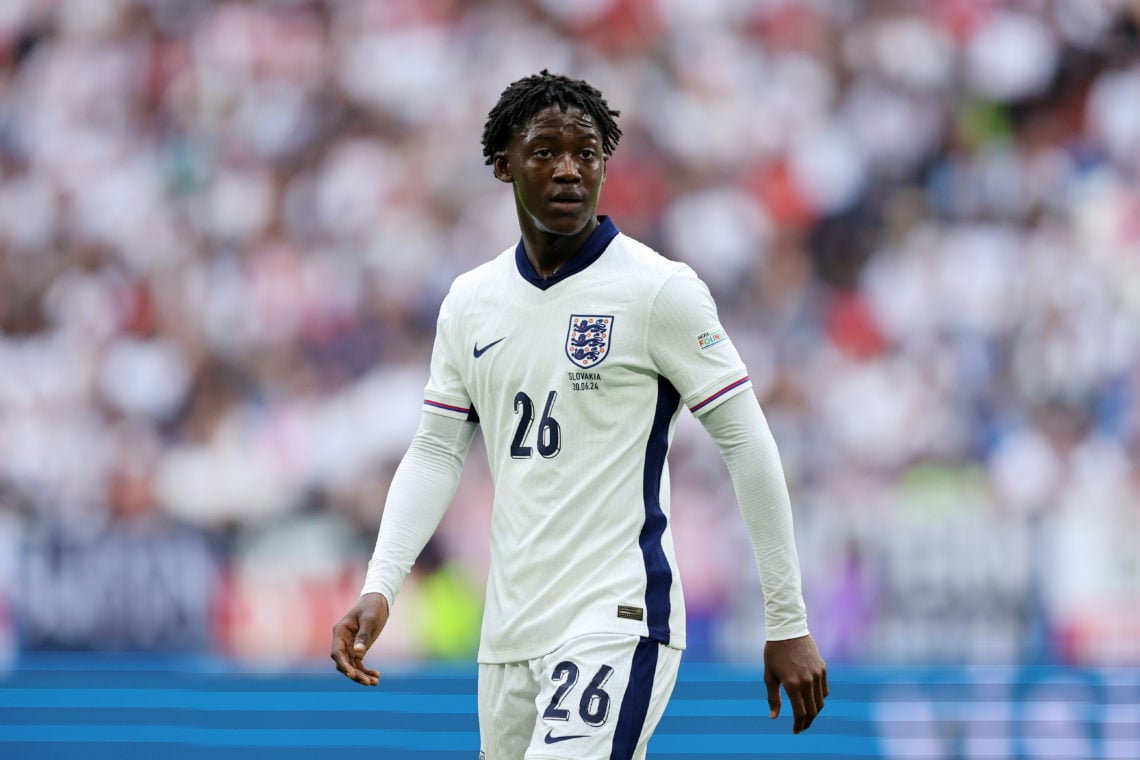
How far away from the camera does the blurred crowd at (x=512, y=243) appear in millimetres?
8430

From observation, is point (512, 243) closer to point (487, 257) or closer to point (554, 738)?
point (487, 257)

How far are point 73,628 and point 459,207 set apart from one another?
3.32 metres

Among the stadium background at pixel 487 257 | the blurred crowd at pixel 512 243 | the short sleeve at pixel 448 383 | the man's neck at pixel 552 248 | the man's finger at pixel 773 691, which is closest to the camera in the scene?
the man's finger at pixel 773 691

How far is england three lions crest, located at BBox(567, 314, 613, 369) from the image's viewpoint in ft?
10.3

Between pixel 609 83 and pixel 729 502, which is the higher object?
pixel 609 83

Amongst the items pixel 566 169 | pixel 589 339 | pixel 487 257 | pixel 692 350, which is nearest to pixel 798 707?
pixel 692 350

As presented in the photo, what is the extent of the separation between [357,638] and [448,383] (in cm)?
58

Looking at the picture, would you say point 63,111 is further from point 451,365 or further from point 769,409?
point 451,365

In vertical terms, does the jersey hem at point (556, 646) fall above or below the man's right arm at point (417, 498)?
below

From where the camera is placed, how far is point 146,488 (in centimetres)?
885

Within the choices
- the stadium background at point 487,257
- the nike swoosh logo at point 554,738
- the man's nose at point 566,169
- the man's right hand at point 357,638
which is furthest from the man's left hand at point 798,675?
the stadium background at point 487,257

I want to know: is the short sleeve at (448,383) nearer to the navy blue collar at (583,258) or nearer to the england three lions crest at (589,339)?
the navy blue collar at (583,258)

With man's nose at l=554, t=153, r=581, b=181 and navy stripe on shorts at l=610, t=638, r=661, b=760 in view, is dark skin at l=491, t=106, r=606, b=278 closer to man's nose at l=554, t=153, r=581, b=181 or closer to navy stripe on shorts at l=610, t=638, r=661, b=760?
man's nose at l=554, t=153, r=581, b=181

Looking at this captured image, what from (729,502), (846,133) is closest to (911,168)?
(846,133)
